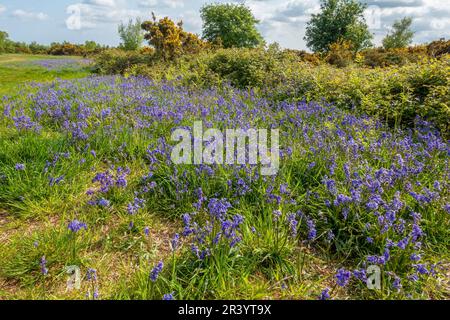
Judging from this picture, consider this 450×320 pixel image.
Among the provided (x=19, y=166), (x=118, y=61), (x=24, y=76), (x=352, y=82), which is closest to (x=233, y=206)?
(x=19, y=166)

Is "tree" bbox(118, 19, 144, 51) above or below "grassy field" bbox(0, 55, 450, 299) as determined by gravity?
above

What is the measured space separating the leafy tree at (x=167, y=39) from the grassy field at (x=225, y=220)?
44.4ft

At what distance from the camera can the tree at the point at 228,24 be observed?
105 ft

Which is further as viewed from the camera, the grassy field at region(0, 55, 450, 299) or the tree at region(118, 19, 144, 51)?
the tree at region(118, 19, 144, 51)

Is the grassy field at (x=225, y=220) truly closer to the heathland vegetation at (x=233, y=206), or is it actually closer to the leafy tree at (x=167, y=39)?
the heathland vegetation at (x=233, y=206)

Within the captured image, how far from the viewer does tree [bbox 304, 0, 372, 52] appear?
3631 centimetres

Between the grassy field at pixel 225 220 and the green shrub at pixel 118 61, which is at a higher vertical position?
the green shrub at pixel 118 61

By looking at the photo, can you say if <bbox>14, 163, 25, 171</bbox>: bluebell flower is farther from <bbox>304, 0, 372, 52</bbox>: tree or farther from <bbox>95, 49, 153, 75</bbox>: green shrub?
<bbox>304, 0, 372, 52</bbox>: tree

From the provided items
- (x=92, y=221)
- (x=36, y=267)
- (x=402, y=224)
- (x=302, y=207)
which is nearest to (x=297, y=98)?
(x=302, y=207)

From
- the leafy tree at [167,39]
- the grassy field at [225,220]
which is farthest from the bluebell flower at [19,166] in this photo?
the leafy tree at [167,39]

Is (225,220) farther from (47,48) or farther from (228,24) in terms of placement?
(47,48)

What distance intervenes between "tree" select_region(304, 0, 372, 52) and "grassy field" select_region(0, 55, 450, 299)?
116ft

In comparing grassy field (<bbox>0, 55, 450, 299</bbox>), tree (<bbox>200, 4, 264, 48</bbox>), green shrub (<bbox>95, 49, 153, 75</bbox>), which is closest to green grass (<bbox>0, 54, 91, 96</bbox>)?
green shrub (<bbox>95, 49, 153, 75</bbox>)

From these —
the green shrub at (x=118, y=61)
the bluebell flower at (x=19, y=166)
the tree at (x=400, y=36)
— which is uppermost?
the tree at (x=400, y=36)
